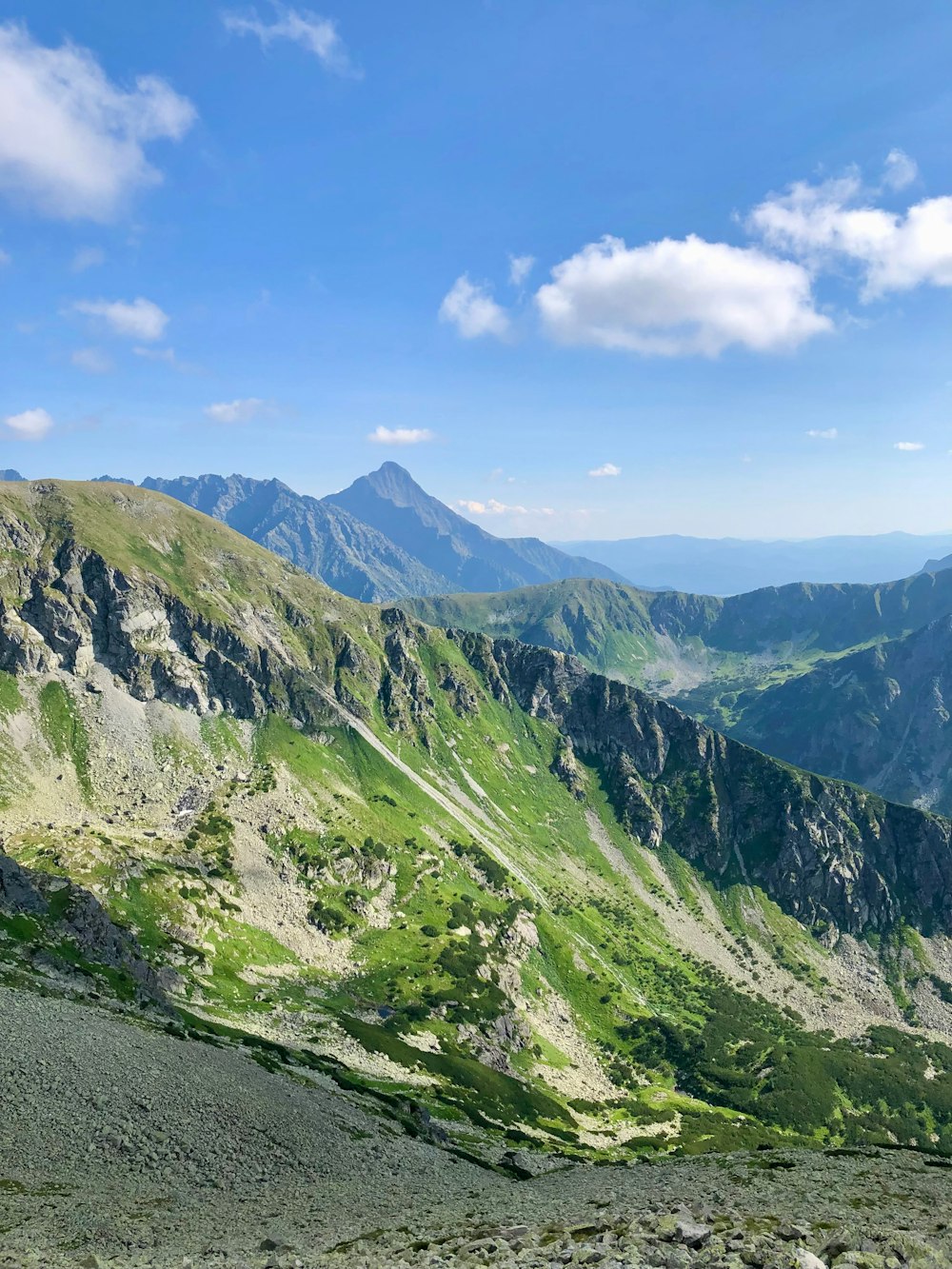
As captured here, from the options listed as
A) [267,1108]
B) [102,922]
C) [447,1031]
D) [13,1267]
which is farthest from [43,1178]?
[447,1031]

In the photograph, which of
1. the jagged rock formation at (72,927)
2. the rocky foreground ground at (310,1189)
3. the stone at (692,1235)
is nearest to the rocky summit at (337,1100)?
the stone at (692,1235)

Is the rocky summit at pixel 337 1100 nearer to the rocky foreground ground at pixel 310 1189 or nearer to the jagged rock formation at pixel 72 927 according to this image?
the rocky foreground ground at pixel 310 1189

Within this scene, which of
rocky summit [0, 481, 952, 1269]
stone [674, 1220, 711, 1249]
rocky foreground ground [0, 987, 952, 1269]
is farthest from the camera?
rocky summit [0, 481, 952, 1269]

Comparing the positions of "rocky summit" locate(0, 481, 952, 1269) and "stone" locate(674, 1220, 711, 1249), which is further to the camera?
"rocky summit" locate(0, 481, 952, 1269)

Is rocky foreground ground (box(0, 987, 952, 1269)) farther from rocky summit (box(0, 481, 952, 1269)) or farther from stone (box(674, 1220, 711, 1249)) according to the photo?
rocky summit (box(0, 481, 952, 1269))

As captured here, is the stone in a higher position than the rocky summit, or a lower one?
higher

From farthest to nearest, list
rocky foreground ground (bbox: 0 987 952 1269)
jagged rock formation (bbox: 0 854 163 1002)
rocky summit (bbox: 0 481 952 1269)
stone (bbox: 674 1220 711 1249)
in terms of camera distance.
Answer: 1. jagged rock formation (bbox: 0 854 163 1002)
2. rocky summit (bbox: 0 481 952 1269)
3. rocky foreground ground (bbox: 0 987 952 1269)
4. stone (bbox: 674 1220 711 1249)

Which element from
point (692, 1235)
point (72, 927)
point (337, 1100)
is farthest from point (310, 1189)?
point (72, 927)

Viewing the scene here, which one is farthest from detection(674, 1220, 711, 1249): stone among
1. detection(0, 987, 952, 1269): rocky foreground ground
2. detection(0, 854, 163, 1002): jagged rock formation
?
detection(0, 854, 163, 1002): jagged rock formation

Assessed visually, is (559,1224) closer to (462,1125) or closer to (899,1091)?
(462,1125)
